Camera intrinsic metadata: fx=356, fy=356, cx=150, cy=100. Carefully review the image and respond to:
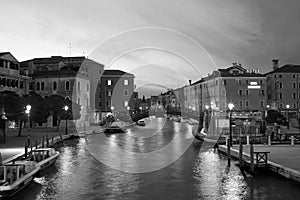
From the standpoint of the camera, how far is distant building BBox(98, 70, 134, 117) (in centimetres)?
9512

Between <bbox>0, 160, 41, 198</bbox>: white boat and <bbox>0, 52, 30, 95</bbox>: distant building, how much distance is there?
3640 centimetres

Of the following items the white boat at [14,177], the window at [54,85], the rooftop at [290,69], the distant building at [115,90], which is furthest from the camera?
the distant building at [115,90]

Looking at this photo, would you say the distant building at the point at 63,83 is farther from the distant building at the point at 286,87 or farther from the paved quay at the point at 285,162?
the distant building at the point at 286,87

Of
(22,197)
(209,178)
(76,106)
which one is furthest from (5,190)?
(76,106)

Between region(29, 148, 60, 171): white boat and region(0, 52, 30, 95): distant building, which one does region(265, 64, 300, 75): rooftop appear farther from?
region(29, 148, 60, 171): white boat

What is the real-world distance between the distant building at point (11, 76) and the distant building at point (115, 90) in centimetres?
3321

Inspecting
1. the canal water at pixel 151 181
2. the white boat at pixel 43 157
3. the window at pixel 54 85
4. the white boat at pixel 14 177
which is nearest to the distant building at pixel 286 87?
the window at pixel 54 85

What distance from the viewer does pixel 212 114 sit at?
152 ft

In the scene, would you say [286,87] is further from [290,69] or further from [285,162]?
[285,162]

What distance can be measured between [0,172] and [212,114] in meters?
32.5

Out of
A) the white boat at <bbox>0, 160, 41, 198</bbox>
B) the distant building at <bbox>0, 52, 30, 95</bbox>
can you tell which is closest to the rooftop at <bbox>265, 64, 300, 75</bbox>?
the distant building at <bbox>0, 52, 30, 95</bbox>

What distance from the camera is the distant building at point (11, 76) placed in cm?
5200

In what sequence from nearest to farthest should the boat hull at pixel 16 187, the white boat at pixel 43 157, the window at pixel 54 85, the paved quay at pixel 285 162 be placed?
the boat hull at pixel 16 187
the paved quay at pixel 285 162
the white boat at pixel 43 157
the window at pixel 54 85

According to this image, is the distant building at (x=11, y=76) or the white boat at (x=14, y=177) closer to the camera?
the white boat at (x=14, y=177)
